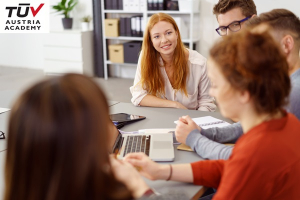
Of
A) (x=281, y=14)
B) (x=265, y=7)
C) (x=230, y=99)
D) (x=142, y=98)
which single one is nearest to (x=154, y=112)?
(x=142, y=98)

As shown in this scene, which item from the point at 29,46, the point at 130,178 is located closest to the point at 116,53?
the point at 29,46

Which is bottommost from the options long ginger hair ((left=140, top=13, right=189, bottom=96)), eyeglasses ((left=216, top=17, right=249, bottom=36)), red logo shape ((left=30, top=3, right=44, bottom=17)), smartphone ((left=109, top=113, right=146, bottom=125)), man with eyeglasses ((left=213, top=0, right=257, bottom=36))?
smartphone ((left=109, top=113, right=146, bottom=125))

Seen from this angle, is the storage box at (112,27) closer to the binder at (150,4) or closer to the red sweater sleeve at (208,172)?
the binder at (150,4)

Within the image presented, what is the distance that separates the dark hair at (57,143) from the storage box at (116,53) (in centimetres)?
464

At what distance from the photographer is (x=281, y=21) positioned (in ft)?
4.53

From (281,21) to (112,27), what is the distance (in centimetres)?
408

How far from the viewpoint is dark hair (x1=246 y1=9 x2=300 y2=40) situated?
1.37 metres

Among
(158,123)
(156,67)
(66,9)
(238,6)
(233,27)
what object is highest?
(66,9)

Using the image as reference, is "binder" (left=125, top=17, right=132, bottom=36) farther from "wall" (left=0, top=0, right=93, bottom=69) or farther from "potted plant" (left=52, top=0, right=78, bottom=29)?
"wall" (left=0, top=0, right=93, bottom=69)

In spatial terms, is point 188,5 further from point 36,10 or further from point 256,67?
point 256,67

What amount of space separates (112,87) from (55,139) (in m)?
4.48

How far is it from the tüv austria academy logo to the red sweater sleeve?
5.06 meters

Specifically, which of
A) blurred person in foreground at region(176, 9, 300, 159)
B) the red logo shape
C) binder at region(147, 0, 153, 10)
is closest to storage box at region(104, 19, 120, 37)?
binder at region(147, 0, 153, 10)

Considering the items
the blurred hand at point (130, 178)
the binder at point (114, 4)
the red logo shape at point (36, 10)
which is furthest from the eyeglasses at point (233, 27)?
the red logo shape at point (36, 10)
